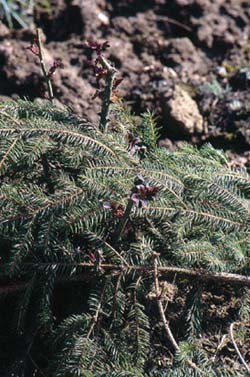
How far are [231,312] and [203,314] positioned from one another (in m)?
0.10

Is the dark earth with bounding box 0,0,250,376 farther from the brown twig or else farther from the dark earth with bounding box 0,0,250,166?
the brown twig

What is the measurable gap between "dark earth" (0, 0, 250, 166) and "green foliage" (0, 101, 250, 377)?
0.96 meters

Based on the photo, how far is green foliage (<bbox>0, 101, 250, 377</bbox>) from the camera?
6.20ft

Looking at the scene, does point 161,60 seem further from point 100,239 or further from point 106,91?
point 100,239

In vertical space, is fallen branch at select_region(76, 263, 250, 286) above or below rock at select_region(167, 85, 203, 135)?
above

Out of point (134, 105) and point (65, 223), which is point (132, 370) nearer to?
point (65, 223)

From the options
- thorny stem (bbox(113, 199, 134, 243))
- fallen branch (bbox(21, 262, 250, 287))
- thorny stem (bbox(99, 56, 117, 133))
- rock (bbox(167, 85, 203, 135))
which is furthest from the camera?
rock (bbox(167, 85, 203, 135))

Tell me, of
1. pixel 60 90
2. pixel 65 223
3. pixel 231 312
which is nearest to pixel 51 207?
pixel 65 223

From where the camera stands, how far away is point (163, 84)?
3.31 metres

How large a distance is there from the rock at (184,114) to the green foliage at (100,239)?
0.95 metres

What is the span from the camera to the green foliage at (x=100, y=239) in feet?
6.20

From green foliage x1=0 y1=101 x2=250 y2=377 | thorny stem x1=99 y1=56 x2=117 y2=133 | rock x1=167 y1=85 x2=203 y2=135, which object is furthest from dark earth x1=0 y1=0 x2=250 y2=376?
green foliage x1=0 y1=101 x2=250 y2=377

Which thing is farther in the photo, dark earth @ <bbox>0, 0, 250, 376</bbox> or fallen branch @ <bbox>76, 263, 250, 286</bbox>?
dark earth @ <bbox>0, 0, 250, 376</bbox>

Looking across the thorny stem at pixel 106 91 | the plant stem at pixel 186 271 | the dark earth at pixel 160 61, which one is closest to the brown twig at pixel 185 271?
the plant stem at pixel 186 271
